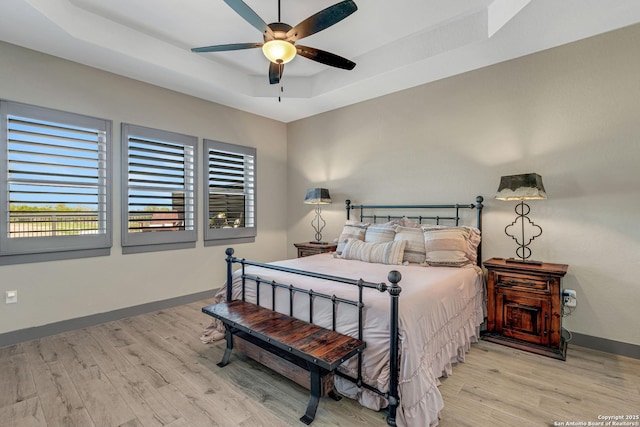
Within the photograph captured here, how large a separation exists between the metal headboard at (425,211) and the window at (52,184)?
3.22 m

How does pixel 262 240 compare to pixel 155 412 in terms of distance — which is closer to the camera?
pixel 155 412

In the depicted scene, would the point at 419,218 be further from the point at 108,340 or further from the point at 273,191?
the point at 108,340

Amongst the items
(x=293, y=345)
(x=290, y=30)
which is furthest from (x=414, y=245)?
(x=290, y=30)

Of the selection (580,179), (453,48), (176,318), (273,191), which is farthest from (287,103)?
(580,179)

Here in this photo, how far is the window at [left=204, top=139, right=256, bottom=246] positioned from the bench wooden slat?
2119 millimetres

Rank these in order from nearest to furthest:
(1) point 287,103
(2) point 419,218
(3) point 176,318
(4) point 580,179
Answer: (4) point 580,179 → (3) point 176,318 → (2) point 419,218 → (1) point 287,103

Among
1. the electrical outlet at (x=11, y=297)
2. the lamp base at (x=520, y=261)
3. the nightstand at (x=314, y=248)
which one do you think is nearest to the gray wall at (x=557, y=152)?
the lamp base at (x=520, y=261)

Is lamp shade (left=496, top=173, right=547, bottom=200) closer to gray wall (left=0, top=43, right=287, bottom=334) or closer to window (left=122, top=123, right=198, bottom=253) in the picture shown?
gray wall (left=0, top=43, right=287, bottom=334)

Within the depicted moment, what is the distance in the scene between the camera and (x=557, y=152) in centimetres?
297

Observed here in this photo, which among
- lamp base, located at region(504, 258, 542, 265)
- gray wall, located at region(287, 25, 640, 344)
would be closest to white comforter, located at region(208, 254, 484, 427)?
lamp base, located at region(504, 258, 542, 265)

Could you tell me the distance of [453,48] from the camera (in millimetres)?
2996

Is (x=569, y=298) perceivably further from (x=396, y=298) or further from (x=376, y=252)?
(x=396, y=298)

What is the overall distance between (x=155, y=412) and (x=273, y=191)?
152 inches

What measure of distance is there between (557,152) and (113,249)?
4.95 m
